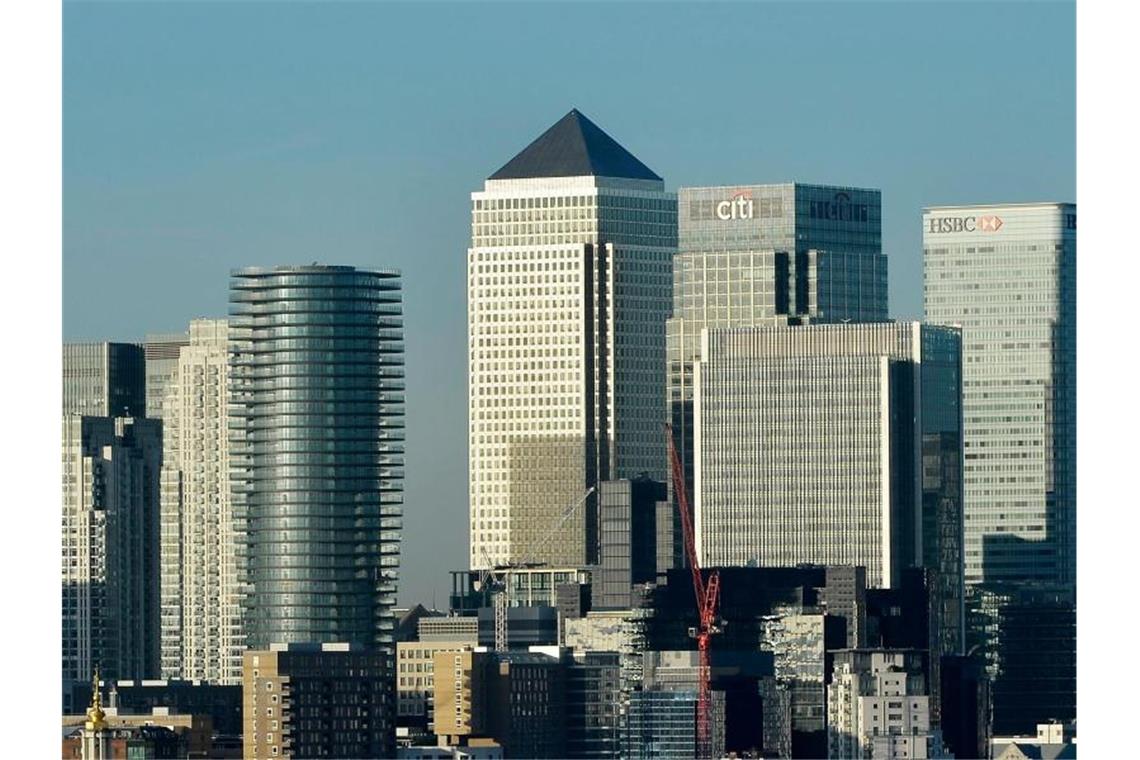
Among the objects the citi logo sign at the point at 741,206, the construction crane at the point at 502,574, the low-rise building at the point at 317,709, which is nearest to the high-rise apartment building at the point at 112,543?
the construction crane at the point at 502,574

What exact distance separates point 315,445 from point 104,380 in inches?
168

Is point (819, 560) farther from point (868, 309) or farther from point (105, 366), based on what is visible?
point (105, 366)

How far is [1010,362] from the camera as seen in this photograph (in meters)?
63.7

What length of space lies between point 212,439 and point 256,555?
3.62 m

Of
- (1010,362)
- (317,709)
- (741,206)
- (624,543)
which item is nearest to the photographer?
(317,709)

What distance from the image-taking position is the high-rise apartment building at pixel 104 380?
5691 centimetres

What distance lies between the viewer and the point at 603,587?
184 ft

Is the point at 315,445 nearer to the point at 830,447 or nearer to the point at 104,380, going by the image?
the point at 104,380

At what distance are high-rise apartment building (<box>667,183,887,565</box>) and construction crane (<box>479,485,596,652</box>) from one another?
10.5 ft

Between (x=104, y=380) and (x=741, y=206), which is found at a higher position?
(x=741, y=206)

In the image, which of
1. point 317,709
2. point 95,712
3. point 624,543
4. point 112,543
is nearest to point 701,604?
point 624,543

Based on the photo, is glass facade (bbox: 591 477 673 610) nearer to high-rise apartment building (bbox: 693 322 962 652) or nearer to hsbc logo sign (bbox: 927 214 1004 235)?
high-rise apartment building (bbox: 693 322 962 652)

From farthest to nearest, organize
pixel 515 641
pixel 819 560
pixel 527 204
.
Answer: pixel 527 204
pixel 819 560
pixel 515 641
